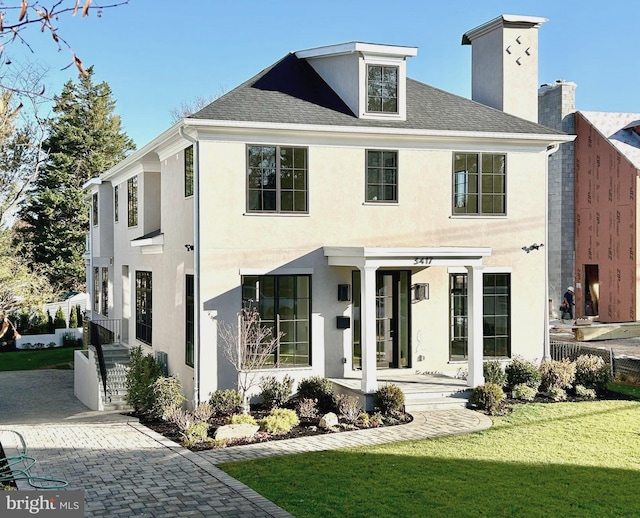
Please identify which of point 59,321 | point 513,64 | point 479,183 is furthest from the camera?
point 59,321

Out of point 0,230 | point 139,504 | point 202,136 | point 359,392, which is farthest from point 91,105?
point 139,504

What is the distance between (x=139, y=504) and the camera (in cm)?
977

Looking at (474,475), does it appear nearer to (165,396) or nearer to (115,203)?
(165,396)

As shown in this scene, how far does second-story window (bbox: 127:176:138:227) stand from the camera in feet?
74.7

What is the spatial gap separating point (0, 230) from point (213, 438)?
2338cm

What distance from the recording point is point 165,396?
1595cm

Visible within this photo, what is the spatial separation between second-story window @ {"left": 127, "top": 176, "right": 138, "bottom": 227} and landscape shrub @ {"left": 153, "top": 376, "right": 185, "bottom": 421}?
8088 millimetres

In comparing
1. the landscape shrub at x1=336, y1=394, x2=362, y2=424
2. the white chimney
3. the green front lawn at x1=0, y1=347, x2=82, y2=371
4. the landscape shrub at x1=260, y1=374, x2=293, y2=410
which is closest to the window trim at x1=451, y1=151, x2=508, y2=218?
the white chimney

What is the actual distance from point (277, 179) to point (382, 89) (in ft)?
11.9

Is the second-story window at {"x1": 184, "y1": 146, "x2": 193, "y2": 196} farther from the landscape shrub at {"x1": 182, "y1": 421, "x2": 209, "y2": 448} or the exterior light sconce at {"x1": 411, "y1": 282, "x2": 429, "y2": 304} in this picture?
the exterior light sconce at {"x1": 411, "y1": 282, "x2": 429, "y2": 304}

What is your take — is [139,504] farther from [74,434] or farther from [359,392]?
[359,392]

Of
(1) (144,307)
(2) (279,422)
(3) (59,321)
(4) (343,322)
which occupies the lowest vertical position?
(2) (279,422)

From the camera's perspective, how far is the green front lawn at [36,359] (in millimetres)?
29734

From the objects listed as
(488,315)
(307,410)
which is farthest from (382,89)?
(307,410)
